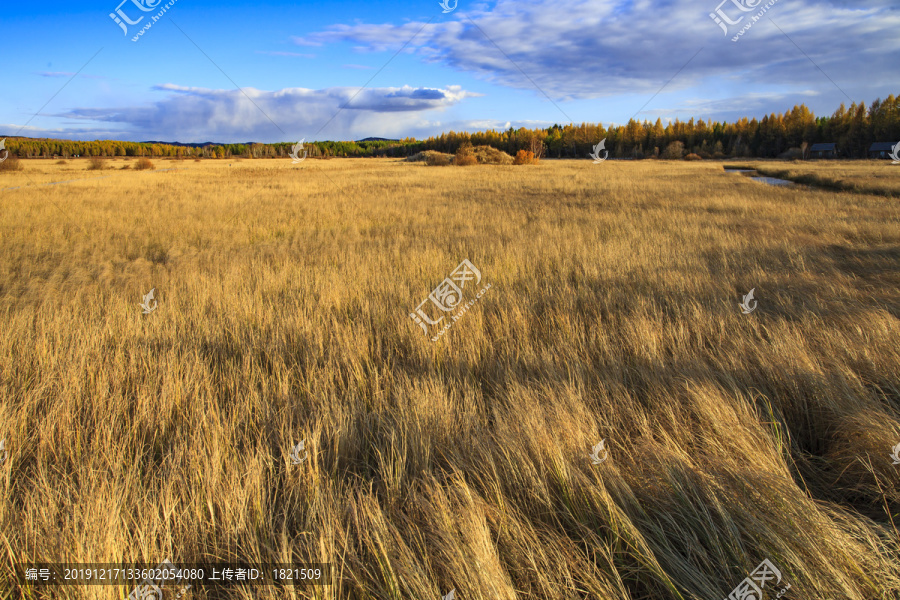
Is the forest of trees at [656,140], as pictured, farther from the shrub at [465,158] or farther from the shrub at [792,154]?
the shrub at [465,158]

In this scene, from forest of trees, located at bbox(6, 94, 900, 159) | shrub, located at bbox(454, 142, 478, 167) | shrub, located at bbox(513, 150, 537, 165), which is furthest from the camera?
forest of trees, located at bbox(6, 94, 900, 159)

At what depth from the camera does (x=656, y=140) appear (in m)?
101

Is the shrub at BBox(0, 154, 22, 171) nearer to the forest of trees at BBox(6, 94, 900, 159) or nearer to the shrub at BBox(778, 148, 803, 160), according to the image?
the forest of trees at BBox(6, 94, 900, 159)

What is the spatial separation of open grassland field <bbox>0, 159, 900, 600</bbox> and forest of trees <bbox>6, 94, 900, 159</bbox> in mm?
69075

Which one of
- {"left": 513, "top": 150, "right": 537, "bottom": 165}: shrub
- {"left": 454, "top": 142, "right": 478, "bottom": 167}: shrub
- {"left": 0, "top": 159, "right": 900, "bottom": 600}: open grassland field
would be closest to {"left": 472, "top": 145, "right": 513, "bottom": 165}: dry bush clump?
{"left": 513, "top": 150, "right": 537, "bottom": 165}: shrub

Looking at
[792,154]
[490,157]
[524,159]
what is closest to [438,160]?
[490,157]

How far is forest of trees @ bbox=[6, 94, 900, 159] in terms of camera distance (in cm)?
7244

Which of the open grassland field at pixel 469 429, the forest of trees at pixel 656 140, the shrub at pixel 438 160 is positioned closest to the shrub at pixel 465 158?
the shrub at pixel 438 160

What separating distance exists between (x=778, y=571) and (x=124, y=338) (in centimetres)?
554

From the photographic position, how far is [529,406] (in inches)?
120

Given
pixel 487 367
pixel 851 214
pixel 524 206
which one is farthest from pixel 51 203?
pixel 851 214

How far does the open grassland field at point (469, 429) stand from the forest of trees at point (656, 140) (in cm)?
6908

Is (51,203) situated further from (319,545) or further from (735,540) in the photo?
(735,540)

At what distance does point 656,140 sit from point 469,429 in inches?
4569
